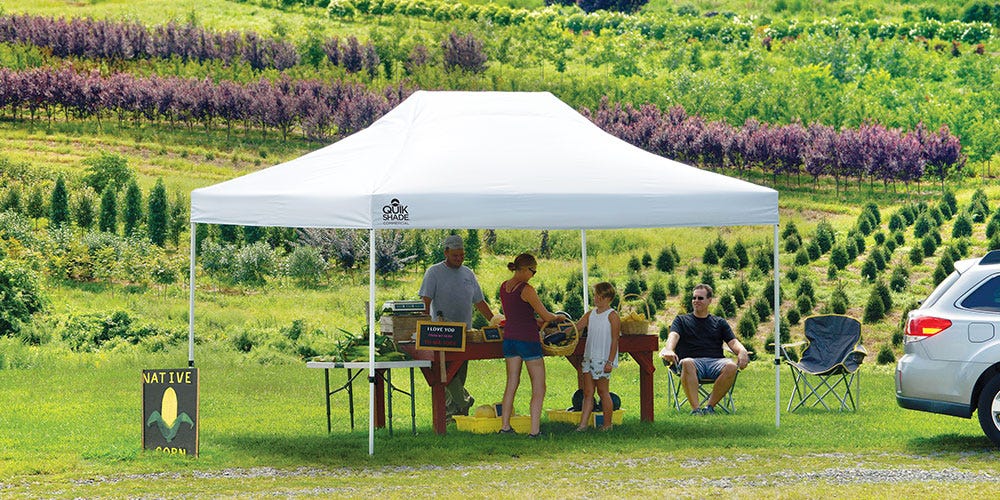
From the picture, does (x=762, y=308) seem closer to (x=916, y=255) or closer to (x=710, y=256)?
(x=710, y=256)

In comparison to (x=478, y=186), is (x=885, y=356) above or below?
below

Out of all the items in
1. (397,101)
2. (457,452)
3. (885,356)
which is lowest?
(457,452)

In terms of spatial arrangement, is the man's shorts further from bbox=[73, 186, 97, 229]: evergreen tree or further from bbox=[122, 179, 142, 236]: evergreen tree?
bbox=[73, 186, 97, 229]: evergreen tree

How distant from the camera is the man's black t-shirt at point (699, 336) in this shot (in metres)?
13.3

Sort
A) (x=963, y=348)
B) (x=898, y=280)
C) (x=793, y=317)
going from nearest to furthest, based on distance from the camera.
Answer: (x=963, y=348), (x=793, y=317), (x=898, y=280)

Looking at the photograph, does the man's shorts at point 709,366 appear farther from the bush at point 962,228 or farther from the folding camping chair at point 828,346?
the bush at point 962,228

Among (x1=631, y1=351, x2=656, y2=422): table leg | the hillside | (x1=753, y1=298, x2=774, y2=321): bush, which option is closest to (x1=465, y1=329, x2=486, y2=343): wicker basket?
(x1=631, y1=351, x2=656, y2=422): table leg

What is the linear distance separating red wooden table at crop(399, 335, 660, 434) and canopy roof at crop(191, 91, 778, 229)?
1.19 metres

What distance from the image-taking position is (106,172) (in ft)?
107

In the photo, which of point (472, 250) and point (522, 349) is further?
point (472, 250)

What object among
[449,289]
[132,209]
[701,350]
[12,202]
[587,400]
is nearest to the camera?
[587,400]

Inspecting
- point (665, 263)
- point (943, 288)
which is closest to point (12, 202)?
point (665, 263)

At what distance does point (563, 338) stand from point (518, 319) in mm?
524

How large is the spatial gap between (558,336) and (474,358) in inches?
28.4
